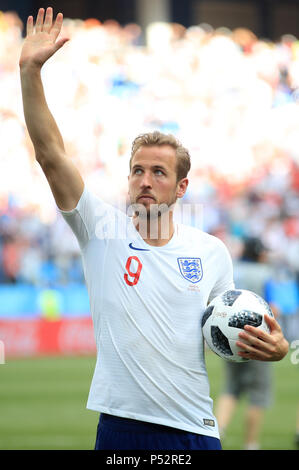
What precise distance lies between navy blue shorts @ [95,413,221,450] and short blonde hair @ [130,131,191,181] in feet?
4.10

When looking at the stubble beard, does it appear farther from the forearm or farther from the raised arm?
the forearm

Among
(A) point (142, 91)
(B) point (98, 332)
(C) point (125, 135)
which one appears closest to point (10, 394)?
(B) point (98, 332)

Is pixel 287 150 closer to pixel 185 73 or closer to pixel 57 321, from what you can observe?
pixel 185 73

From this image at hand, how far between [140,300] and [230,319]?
484mm

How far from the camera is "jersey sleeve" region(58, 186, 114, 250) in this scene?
4121 millimetres

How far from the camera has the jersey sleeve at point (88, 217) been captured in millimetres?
4121

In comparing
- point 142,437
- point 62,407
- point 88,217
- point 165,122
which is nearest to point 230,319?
A: point 142,437

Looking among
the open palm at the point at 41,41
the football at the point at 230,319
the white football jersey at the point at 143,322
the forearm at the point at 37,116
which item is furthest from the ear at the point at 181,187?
the open palm at the point at 41,41

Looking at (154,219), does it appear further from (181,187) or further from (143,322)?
(143,322)

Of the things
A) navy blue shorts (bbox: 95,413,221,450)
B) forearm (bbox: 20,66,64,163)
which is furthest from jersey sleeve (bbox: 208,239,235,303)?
forearm (bbox: 20,66,64,163)

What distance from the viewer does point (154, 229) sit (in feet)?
14.3

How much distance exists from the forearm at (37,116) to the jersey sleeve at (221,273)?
1021mm

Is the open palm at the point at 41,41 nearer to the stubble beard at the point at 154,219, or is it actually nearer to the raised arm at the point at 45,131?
the raised arm at the point at 45,131

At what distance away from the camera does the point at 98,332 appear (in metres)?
4.18
